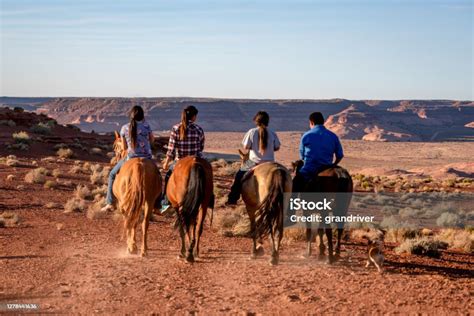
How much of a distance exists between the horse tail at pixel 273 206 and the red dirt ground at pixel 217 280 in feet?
2.05

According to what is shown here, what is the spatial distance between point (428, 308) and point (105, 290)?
3.94m

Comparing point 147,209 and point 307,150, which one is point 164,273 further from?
point 307,150

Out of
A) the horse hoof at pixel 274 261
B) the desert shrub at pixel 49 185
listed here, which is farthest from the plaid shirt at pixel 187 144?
the desert shrub at pixel 49 185

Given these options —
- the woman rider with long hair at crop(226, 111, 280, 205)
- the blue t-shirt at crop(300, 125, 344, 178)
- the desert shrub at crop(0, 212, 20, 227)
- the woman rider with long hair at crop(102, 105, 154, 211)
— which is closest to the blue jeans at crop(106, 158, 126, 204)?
the woman rider with long hair at crop(102, 105, 154, 211)

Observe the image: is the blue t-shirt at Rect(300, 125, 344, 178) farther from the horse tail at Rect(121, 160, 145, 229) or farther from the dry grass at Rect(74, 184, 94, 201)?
the dry grass at Rect(74, 184, 94, 201)

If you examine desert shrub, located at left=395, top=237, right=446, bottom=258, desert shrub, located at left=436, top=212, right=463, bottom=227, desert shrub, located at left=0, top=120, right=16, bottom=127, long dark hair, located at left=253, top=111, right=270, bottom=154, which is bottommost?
desert shrub, located at left=436, top=212, right=463, bottom=227

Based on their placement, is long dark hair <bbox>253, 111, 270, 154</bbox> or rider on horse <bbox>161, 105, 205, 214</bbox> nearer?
long dark hair <bbox>253, 111, 270, 154</bbox>

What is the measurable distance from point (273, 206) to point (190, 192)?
1269 millimetres

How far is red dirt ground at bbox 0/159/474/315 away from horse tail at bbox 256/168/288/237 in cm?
63

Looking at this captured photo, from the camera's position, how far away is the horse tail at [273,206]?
9.31 meters

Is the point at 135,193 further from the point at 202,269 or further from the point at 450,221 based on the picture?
the point at 450,221

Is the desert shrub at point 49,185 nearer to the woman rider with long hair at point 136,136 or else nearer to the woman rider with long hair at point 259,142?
the woman rider with long hair at point 136,136

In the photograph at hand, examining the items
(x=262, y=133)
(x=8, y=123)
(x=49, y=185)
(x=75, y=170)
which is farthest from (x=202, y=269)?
(x=8, y=123)

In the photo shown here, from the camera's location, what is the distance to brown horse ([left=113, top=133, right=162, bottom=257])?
32.7 ft
